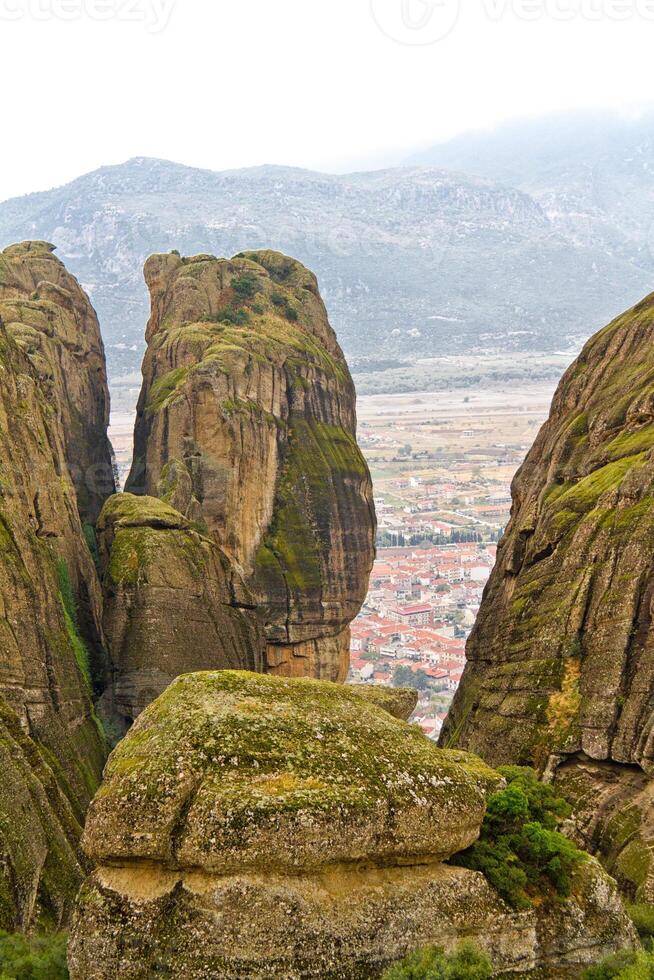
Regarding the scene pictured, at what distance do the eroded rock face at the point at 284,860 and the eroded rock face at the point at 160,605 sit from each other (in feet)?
72.9

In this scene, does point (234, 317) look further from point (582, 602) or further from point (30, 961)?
point (30, 961)

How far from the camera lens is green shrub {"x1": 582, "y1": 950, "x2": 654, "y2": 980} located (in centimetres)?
2319

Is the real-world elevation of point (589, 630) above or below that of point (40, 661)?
above

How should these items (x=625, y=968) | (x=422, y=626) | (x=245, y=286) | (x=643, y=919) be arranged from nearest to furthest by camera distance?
(x=625, y=968)
(x=643, y=919)
(x=245, y=286)
(x=422, y=626)

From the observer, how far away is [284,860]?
23328 millimetres

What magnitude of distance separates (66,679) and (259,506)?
2885cm

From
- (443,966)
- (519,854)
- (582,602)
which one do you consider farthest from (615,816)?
(443,966)

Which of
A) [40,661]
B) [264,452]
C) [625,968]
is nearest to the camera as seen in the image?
[625,968]

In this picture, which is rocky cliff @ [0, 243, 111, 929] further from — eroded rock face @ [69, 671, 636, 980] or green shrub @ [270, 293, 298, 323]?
green shrub @ [270, 293, 298, 323]

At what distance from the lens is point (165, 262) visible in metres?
83.3

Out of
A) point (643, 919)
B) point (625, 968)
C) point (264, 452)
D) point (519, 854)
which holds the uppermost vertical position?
point (264, 452)

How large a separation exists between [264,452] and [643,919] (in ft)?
145

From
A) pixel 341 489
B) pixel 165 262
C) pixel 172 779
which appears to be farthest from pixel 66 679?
pixel 165 262

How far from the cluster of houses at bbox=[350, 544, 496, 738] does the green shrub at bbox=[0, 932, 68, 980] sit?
64740mm
